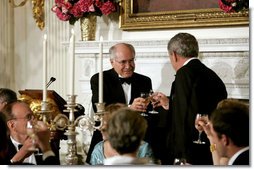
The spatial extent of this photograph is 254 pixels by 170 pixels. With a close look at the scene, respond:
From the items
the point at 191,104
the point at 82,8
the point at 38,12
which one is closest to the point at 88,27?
the point at 82,8

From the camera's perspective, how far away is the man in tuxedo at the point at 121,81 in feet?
11.8

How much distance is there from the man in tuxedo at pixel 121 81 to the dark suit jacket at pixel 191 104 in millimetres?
570

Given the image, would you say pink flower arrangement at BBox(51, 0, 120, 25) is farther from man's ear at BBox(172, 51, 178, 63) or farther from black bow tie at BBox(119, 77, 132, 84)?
man's ear at BBox(172, 51, 178, 63)

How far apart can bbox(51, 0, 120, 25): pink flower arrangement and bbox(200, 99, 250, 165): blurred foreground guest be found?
2252 mm

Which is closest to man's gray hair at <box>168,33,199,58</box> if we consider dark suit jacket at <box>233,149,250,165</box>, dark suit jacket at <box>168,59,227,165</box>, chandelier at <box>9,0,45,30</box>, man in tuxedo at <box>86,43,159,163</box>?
dark suit jacket at <box>168,59,227,165</box>

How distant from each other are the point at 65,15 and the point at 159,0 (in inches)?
33.8

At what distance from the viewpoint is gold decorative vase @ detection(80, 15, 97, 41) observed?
4469mm

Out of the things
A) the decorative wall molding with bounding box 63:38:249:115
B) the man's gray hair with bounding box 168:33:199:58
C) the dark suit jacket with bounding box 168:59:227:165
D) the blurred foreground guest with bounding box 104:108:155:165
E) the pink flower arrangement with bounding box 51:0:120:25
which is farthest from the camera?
the pink flower arrangement with bounding box 51:0:120:25

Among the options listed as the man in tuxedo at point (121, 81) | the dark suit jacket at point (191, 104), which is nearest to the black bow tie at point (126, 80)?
the man in tuxedo at point (121, 81)

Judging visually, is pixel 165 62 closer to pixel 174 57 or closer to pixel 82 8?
pixel 82 8

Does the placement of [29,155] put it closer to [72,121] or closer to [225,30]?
[72,121]

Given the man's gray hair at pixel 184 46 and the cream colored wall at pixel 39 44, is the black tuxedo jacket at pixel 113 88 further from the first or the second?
the cream colored wall at pixel 39 44

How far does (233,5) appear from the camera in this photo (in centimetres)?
376

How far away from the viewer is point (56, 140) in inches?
137
